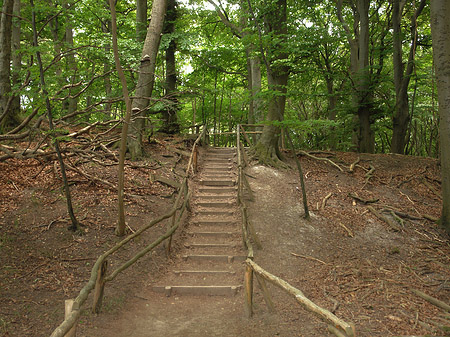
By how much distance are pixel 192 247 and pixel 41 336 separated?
3.71 metres

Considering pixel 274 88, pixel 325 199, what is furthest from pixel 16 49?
pixel 325 199

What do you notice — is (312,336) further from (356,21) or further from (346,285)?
(356,21)

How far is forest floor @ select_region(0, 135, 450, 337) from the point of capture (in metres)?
4.73

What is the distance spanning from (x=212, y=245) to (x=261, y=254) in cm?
118

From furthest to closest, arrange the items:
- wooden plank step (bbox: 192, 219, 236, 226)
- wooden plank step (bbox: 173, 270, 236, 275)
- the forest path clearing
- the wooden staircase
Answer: wooden plank step (bbox: 192, 219, 236, 226) → wooden plank step (bbox: 173, 270, 236, 275) → the wooden staircase → the forest path clearing

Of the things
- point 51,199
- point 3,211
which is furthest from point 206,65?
point 3,211

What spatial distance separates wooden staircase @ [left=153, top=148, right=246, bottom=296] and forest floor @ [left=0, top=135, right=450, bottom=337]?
0.84 feet

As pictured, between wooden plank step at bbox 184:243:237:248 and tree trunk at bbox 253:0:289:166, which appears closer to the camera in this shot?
wooden plank step at bbox 184:243:237:248

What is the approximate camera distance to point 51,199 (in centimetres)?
734

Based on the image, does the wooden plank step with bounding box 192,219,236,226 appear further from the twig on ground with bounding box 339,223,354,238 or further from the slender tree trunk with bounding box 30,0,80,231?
the twig on ground with bounding box 339,223,354,238

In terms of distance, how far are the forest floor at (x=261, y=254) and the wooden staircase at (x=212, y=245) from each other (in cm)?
25

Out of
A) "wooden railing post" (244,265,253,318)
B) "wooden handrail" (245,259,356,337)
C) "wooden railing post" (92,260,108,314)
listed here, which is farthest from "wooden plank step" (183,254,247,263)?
"wooden railing post" (92,260,108,314)

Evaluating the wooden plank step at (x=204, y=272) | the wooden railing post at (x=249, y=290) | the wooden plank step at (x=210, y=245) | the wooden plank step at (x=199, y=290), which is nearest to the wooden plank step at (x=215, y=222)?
the wooden plank step at (x=210, y=245)

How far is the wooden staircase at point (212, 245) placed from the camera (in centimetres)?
591
